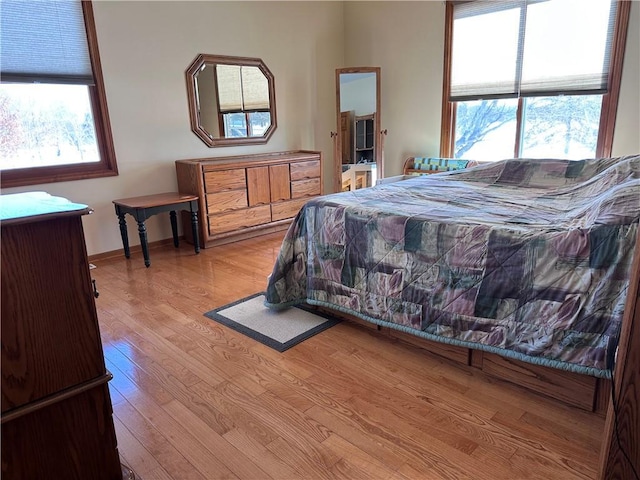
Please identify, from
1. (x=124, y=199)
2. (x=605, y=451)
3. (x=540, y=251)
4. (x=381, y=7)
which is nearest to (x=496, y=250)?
(x=540, y=251)

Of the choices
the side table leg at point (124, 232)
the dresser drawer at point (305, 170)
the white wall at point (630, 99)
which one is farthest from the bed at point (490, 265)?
the dresser drawer at point (305, 170)

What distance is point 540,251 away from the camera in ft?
5.61

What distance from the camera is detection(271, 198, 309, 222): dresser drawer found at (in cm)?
467

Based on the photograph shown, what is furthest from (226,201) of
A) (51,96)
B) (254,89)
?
(51,96)

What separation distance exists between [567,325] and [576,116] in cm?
314

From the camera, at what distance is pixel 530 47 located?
4.11 meters

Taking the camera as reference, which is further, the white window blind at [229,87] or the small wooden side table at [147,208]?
the white window blind at [229,87]

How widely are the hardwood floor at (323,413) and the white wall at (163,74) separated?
1.71 m

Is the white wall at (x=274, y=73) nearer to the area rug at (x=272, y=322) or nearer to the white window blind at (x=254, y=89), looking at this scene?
the white window blind at (x=254, y=89)

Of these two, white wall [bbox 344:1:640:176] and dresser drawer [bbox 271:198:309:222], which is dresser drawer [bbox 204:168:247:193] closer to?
dresser drawer [bbox 271:198:309:222]

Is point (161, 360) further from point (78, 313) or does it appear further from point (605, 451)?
point (605, 451)

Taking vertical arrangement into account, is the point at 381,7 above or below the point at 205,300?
above

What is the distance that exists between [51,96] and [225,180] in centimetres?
155

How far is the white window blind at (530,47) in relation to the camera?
3771 mm
